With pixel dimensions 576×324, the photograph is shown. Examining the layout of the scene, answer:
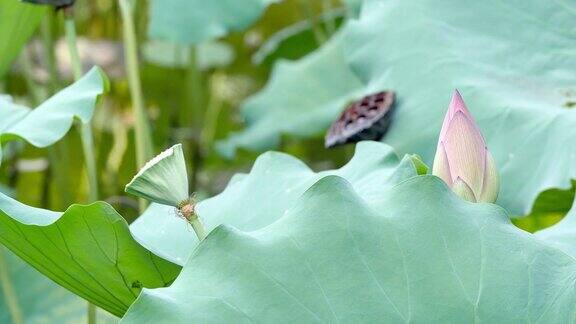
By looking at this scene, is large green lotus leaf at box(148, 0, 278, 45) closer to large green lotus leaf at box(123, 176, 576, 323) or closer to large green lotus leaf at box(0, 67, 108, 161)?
large green lotus leaf at box(0, 67, 108, 161)

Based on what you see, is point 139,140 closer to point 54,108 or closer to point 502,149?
point 54,108

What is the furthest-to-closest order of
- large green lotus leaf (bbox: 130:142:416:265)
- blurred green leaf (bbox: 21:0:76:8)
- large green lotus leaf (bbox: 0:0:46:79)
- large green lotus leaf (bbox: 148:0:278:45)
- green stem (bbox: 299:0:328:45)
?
green stem (bbox: 299:0:328:45) < large green lotus leaf (bbox: 148:0:278:45) < large green lotus leaf (bbox: 0:0:46:79) < blurred green leaf (bbox: 21:0:76:8) < large green lotus leaf (bbox: 130:142:416:265)

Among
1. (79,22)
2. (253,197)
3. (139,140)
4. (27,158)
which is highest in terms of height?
(253,197)

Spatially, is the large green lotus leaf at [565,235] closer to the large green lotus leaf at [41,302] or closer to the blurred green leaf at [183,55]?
the large green lotus leaf at [41,302]

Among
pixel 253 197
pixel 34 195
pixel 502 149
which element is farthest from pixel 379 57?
pixel 34 195

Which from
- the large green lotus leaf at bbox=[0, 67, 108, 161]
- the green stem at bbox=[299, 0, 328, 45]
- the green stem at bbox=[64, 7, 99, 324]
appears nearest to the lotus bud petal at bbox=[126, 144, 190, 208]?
the large green lotus leaf at bbox=[0, 67, 108, 161]
